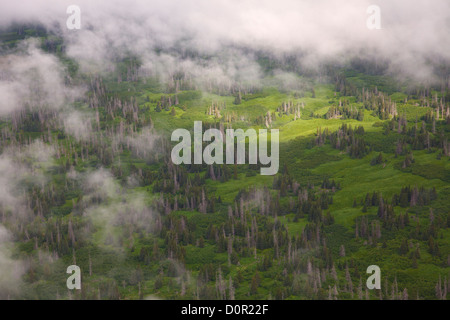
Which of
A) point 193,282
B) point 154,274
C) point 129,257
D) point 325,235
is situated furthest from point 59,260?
point 325,235

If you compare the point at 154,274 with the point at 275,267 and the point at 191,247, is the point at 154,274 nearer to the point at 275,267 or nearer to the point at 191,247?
the point at 191,247

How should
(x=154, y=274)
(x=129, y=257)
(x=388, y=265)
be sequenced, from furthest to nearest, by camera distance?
(x=129, y=257) → (x=154, y=274) → (x=388, y=265)

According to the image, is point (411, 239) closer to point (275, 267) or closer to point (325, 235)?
point (325, 235)

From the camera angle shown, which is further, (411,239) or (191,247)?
(191,247)

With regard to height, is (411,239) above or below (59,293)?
above
